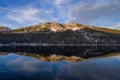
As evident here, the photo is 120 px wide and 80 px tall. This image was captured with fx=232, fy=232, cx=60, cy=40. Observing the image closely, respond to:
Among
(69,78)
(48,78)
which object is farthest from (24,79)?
(69,78)

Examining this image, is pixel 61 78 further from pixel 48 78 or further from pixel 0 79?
pixel 0 79

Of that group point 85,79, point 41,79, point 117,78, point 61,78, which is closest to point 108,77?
point 117,78

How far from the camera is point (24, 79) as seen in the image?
1849 inches

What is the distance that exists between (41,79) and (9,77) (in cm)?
741

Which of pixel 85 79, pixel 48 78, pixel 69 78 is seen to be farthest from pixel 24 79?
pixel 85 79

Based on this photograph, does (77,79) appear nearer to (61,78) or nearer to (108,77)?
(61,78)

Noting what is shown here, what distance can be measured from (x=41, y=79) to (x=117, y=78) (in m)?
15.5

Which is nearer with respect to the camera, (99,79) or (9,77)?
(99,79)

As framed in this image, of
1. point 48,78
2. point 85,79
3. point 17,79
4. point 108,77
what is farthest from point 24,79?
point 108,77

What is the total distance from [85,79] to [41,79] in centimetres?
888

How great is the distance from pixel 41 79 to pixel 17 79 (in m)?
4.91

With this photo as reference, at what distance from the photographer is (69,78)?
4750 cm

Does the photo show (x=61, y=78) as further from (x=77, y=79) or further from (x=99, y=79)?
(x=99, y=79)

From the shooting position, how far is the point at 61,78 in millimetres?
47531
